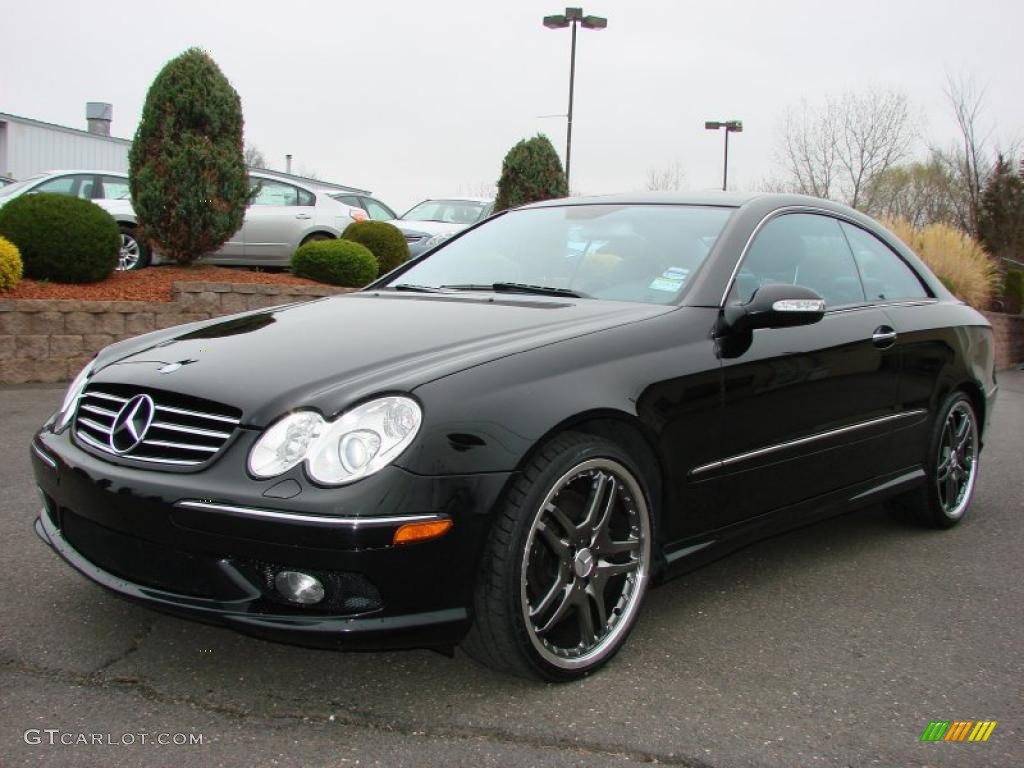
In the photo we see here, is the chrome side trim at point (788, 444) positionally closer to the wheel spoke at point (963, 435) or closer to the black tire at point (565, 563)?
the black tire at point (565, 563)

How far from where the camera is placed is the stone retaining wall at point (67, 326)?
28.5 feet

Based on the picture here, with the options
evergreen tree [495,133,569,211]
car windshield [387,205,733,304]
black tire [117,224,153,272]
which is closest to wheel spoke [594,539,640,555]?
car windshield [387,205,733,304]

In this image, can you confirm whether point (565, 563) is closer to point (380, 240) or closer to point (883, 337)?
point (883, 337)

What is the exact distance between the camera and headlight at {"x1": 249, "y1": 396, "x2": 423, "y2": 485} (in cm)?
257

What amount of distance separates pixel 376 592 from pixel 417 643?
0.61 feet

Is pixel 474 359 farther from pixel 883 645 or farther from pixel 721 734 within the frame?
pixel 883 645

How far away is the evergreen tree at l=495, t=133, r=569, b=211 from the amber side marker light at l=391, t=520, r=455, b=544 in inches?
519

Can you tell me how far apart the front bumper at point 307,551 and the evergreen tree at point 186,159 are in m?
8.53

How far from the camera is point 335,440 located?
103 inches

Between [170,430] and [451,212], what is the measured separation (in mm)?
14362

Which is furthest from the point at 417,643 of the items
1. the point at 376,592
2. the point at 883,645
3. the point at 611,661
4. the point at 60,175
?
the point at 60,175

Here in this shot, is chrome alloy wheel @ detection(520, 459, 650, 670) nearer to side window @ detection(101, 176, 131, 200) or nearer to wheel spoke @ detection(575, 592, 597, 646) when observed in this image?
wheel spoke @ detection(575, 592, 597, 646)

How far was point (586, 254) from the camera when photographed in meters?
4.01

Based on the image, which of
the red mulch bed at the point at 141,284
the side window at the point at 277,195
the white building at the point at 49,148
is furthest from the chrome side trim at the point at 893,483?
the white building at the point at 49,148
